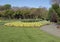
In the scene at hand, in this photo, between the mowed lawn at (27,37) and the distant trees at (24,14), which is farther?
the distant trees at (24,14)

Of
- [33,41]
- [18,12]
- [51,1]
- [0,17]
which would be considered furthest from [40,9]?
[33,41]

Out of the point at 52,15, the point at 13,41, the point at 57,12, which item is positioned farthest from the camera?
the point at 52,15

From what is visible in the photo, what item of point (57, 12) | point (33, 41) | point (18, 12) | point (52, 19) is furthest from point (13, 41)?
point (18, 12)

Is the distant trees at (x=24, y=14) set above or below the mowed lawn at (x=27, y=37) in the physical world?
below

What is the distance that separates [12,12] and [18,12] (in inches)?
81.8

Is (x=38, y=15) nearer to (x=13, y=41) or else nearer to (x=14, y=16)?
(x=14, y=16)

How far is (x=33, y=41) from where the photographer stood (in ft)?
37.3

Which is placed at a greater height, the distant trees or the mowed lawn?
the mowed lawn

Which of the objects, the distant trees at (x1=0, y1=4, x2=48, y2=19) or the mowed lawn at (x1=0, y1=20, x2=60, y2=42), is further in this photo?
the distant trees at (x1=0, y1=4, x2=48, y2=19)

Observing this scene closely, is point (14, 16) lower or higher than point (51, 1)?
lower

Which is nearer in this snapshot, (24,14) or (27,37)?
(27,37)

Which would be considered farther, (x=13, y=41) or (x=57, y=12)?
(x=57, y=12)

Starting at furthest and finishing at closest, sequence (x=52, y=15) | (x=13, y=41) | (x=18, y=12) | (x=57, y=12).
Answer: (x=18, y=12) < (x=52, y=15) < (x=57, y=12) < (x=13, y=41)

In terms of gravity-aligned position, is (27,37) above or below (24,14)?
above
